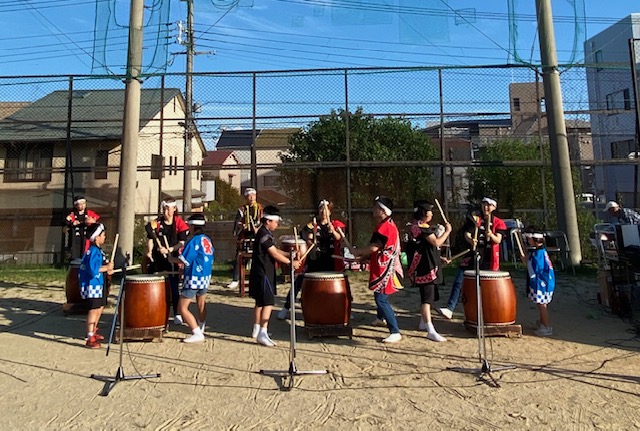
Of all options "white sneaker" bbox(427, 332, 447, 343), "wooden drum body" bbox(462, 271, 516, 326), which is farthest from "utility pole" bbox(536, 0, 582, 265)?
"white sneaker" bbox(427, 332, 447, 343)

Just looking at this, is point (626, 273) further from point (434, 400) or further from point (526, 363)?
point (434, 400)

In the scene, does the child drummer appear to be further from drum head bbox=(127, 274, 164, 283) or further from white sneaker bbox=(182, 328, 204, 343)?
white sneaker bbox=(182, 328, 204, 343)

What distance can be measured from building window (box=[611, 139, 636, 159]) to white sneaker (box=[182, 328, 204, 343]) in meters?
15.1

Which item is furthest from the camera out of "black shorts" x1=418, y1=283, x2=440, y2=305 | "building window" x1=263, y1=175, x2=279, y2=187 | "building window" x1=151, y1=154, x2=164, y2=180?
"building window" x1=263, y1=175, x2=279, y2=187

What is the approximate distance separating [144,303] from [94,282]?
25.0 inches

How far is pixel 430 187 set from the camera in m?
11.6

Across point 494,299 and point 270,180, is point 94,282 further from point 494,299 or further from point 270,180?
point 270,180

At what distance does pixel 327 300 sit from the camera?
5473 millimetres

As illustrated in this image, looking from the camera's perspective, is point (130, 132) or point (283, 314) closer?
point (283, 314)

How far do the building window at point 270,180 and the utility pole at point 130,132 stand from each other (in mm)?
3500

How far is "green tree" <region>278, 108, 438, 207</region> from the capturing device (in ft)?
37.9

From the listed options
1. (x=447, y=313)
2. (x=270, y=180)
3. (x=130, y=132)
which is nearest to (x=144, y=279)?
(x=447, y=313)

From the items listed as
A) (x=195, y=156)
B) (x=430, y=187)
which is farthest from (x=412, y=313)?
(x=195, y=156)

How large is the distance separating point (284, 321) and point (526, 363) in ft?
10.5
